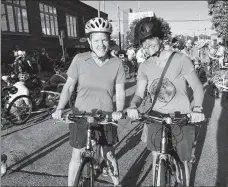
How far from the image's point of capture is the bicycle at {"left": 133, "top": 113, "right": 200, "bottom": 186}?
2209mm

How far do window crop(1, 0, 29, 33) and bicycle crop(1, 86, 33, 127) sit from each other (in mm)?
8407

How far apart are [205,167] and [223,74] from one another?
5.87 metres

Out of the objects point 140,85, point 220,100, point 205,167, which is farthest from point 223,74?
point 140,85

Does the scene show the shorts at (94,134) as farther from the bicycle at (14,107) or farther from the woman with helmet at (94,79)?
the bicycle at (14,107)

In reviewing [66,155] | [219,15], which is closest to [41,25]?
[66,155]

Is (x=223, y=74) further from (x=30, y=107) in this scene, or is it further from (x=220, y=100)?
(x=30, y=107)

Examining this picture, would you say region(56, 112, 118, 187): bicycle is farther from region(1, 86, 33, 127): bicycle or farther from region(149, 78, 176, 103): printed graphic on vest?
region(1, 86, 33, 127): bicycle

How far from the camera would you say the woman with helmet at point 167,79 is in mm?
2340

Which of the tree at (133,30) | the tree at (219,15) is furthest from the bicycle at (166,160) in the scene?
the tree at (219,15)

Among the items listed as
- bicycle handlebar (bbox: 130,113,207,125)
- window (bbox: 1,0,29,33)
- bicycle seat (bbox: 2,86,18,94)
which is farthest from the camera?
window (bbox: 1,0,29,33)

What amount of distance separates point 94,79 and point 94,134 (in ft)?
1.96

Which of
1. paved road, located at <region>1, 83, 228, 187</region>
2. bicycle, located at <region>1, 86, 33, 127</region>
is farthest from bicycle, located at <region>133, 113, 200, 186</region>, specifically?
bicycle, located at <region>1, 86, 33, 127</region>

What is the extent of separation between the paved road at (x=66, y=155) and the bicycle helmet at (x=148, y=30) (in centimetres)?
211

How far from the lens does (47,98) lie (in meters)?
7.73
